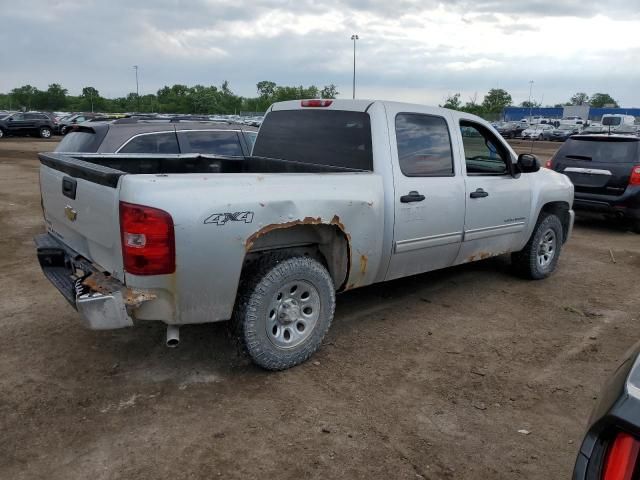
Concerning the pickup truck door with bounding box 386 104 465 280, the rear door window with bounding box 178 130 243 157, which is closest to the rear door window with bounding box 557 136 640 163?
the pickup truck door with bounding box 386 104 465 280

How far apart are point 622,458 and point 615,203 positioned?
8.10 metres

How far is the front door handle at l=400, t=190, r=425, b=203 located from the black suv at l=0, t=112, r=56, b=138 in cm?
3290

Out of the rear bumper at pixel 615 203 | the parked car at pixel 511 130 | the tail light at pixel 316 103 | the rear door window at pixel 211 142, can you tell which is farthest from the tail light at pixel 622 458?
the parked car at pixel 511 130

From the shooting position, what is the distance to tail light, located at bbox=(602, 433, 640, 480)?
1.56m

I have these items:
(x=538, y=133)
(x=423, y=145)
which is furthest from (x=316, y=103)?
(x=538, y=133)

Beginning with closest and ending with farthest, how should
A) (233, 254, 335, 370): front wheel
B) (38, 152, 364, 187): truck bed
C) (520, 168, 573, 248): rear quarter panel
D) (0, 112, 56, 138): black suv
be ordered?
(233, 254, 335, 370): front wheel
(38, 152, 364, 187): truck bed
(520, 168, 573, 248): rear quarter panel
(0, 112, 56, 138): black suv

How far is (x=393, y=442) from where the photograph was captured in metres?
3.03

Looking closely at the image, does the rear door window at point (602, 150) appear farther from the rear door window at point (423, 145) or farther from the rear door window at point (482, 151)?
the rear door window at point (423, 145)

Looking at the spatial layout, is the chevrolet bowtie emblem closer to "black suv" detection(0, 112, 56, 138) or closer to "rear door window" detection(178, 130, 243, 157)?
"rear door window" detection(178, 130, 243, 157)

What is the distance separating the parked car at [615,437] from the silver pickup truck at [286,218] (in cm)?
215

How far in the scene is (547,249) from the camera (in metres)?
6.18

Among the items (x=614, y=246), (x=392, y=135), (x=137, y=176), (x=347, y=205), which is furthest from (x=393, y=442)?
(x=614, y=246)

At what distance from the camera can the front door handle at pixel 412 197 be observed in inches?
168

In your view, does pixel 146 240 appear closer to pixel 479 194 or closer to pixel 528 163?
pixel 479 194
